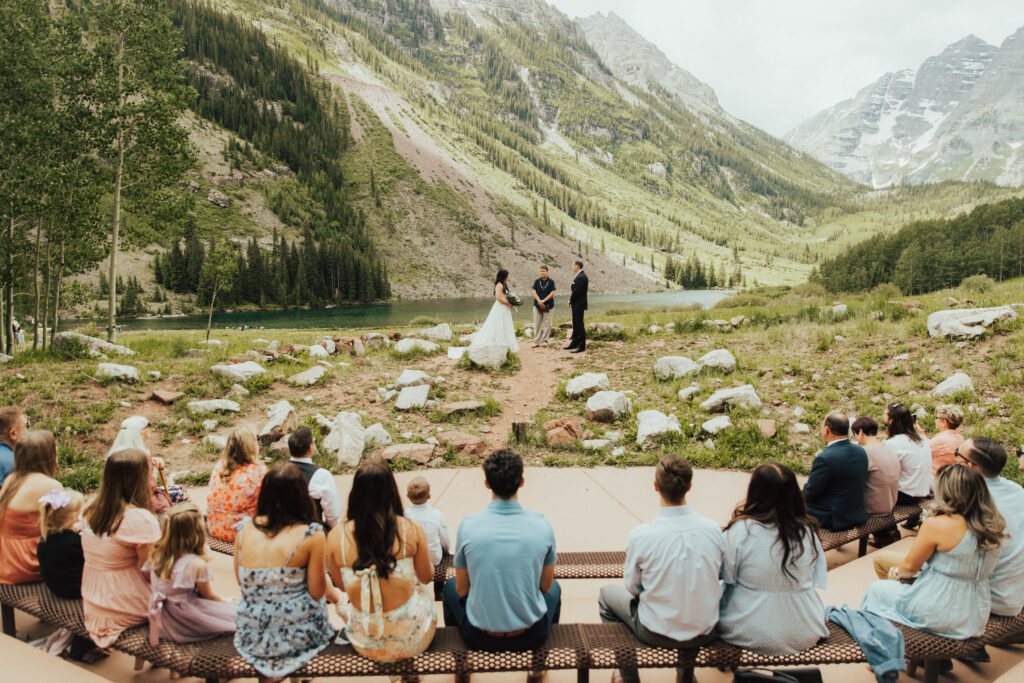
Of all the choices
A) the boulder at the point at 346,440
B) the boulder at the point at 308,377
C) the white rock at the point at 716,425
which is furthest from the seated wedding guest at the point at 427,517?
the boulder at the point at 308,377

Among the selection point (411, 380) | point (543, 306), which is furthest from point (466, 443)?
point (543, 306)

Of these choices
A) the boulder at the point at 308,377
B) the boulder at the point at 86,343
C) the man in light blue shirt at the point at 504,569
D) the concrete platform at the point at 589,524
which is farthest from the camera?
the boulder at the point at 86,343

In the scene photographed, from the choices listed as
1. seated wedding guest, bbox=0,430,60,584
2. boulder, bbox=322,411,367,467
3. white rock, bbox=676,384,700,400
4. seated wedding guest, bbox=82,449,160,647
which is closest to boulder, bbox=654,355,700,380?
white rock, bbox=676,384,700,400

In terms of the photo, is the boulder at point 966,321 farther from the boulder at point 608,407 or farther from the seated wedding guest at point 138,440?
the seated wedding guest at point 138,440

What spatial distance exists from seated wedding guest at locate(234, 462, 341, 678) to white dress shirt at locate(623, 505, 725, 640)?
202cm

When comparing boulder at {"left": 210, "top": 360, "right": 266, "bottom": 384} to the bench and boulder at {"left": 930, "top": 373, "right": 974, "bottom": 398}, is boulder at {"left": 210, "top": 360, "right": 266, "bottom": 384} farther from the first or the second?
boulder at {"left": 930, "top": 373, "right": 974, "bottom": 398}

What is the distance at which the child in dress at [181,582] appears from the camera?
3176 millimetres

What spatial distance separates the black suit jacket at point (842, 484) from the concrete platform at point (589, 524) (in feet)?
1.91

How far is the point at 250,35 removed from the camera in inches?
5733

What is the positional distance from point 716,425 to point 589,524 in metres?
3.68

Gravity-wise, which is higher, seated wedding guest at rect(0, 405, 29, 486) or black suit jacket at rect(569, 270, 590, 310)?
black suit jacket at rect(569, 270, 590, 310)

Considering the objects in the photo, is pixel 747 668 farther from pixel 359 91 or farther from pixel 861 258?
pixel 359 91

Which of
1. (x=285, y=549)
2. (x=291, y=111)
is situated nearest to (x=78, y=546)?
(x=285, y=549)

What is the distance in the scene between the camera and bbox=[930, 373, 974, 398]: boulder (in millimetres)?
8438
